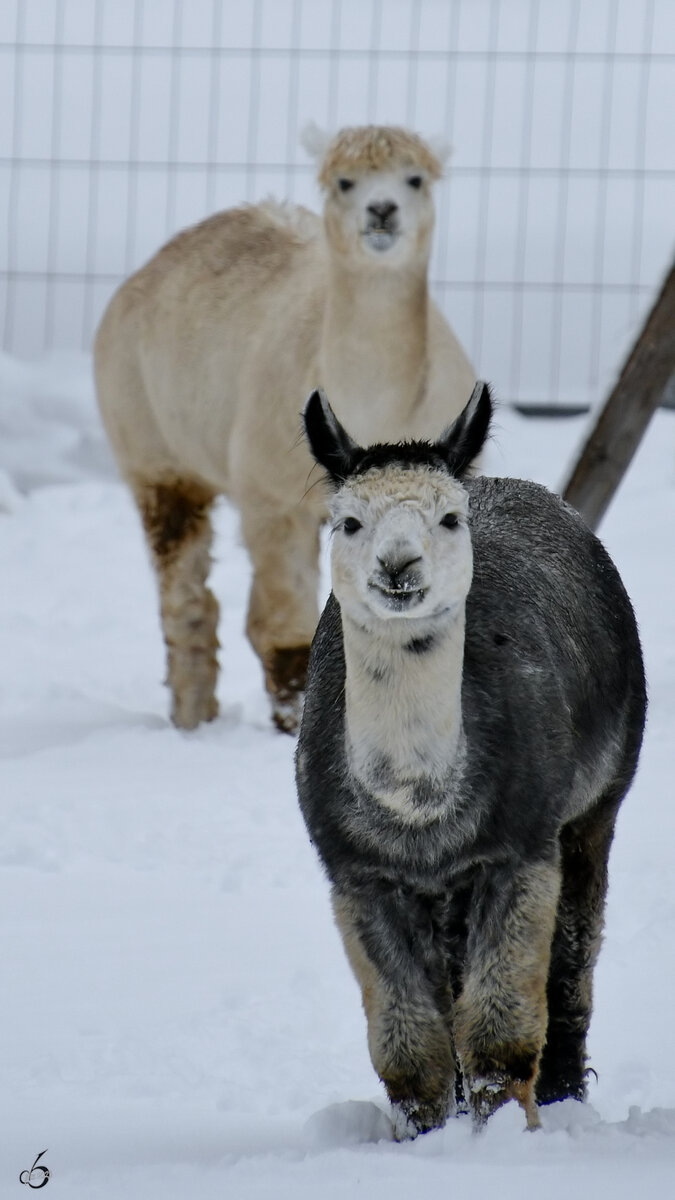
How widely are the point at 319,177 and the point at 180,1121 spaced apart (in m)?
4.10

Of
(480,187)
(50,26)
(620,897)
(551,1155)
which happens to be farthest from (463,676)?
(50,26)

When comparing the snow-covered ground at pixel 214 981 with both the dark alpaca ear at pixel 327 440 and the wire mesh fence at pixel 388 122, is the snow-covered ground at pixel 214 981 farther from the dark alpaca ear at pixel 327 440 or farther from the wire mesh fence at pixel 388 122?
→ the wire mesh fence at pixel 388 122

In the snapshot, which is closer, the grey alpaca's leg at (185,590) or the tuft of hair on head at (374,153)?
the tuft of hair on head at (374,153)

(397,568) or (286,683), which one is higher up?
(397,568)

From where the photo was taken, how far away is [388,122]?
33.4 feet

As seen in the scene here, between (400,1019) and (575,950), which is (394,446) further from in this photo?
(575,950)

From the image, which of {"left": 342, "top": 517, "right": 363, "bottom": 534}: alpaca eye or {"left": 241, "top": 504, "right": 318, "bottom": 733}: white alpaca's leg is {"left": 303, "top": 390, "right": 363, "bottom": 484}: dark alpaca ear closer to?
→ {"left": 342, "top": 517, "right": 363, "bottom": 534}: alpaca eye

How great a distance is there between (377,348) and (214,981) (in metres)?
3.08

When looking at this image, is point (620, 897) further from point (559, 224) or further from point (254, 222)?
point (559, 224)

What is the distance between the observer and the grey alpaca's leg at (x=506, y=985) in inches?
122

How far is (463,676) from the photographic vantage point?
3.25 meters

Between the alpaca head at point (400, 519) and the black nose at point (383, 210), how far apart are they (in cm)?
329

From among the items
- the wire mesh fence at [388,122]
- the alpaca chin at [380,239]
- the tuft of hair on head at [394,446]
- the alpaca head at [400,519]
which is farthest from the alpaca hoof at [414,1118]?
the wire mesh fence at [388,122]

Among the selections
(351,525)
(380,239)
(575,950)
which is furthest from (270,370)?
(351,525)
